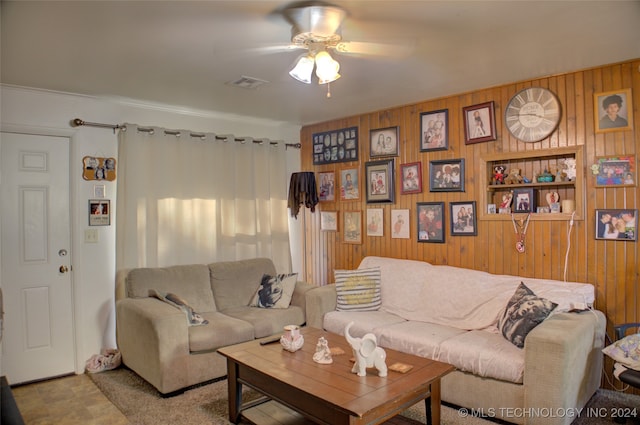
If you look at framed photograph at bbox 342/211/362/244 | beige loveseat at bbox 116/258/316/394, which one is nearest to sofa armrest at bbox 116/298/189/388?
beige loveseat at bbox 116/258/316/394

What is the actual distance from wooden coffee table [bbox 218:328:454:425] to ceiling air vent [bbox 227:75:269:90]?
1.95 meters

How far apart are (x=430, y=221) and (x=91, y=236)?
305 centimetres

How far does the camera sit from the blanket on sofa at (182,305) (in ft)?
11.1

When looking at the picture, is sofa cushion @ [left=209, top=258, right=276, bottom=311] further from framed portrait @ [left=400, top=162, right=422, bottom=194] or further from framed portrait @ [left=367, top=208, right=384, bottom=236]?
framed portrait @ [left=400, top=162, right=422, bottom=194]

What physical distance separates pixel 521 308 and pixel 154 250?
3111 mm

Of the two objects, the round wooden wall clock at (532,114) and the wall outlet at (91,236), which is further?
the wall outlet at (91,236)

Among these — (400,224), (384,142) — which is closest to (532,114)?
(384,142)

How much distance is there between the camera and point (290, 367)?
2.42 metres

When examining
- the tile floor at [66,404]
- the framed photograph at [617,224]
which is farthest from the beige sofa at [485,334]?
the tile floor at [66,404]

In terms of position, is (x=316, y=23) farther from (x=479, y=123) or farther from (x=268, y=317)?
(x=268, y=317)

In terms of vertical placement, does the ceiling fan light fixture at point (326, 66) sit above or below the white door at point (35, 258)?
above

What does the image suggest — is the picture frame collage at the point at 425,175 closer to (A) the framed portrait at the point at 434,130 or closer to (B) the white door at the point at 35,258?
(A) the framed portrait at the point at 434,130

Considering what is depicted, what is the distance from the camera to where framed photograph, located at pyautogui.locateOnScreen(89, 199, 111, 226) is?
3729 mm

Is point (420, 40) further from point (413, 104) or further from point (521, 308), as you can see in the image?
point (521, 308)
